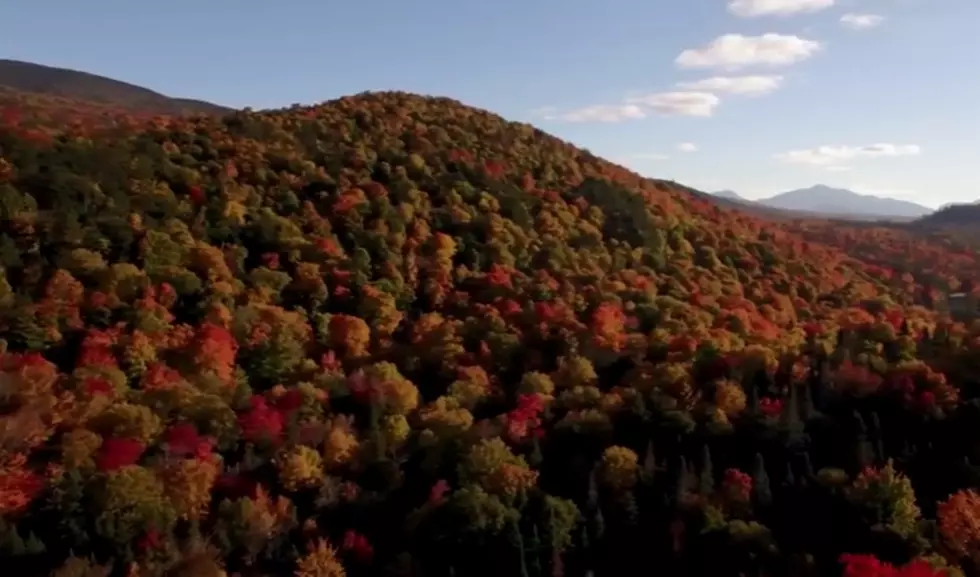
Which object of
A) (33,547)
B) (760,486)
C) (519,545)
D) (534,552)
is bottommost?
(33,547)

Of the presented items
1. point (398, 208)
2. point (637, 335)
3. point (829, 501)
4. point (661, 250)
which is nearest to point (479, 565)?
point (829, 501)

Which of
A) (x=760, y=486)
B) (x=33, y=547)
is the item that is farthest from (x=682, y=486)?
(x=33, y=547)

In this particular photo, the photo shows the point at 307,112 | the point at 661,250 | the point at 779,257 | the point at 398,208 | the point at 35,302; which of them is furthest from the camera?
the point at 307,112

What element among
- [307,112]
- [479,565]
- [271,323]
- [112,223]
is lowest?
[479,565]

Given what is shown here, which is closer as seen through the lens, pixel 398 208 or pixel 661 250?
pixel 398 208

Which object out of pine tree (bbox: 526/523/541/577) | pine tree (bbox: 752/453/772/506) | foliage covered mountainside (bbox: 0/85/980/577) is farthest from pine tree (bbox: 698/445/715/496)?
pine tree (bbox: 526/523/541/577)

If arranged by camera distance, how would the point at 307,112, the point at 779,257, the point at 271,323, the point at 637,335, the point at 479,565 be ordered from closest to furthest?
1. the point at 479,565
2. the point at 271,323
3. the point at 637,335
4. the point at 779,257
5. the point at 307,112

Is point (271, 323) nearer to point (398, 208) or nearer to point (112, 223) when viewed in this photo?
point (112, 223)

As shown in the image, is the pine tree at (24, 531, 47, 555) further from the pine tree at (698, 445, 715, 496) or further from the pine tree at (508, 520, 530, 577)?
the pine tree at (698, 445, 715, 496)

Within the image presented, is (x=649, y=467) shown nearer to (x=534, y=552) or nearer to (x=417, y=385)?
(x=534, y=552)
